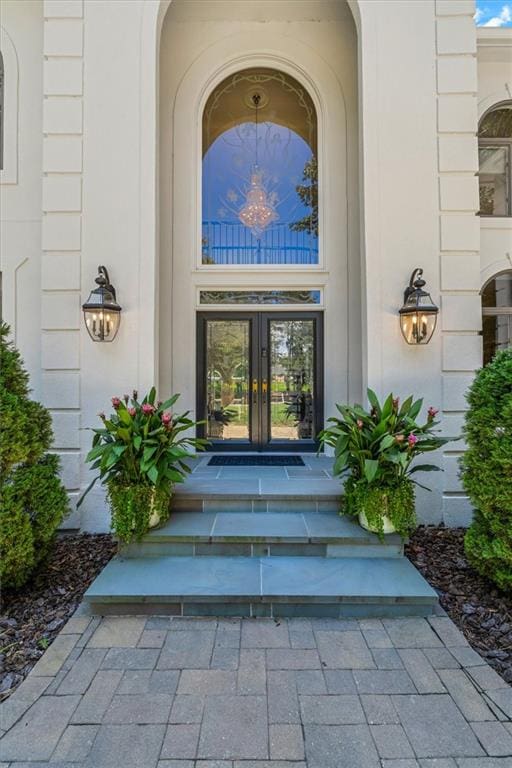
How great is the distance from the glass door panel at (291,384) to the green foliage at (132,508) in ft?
8.55

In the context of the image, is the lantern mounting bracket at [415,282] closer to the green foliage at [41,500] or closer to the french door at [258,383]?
the french door at [258,383]

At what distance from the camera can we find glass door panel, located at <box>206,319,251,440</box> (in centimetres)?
575

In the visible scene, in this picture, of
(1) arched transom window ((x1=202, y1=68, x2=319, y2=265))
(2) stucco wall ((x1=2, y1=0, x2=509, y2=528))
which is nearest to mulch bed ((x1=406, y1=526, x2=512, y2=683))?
(2) stucco wall ((x1=2, y1=0, x2=509, y2=528))

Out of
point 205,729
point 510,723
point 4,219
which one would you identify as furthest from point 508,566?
point 4,219

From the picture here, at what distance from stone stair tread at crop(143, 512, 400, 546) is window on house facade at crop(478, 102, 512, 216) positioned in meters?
4.78

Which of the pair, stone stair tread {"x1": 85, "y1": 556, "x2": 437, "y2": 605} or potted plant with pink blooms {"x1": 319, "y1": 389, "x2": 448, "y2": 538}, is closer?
stone stair tread {"x1": 85, "y1": 556, "x2": 437, "y2": 605}

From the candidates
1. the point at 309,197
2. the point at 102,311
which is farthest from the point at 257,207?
the point at 102,311

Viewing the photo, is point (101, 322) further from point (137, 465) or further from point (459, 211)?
point (459, 211)

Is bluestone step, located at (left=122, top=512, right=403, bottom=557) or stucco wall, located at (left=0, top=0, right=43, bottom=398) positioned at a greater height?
stucco wall, located at (left=0, top=0, right=43, bottom=398)

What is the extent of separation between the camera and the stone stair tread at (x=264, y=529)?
3.35 meters

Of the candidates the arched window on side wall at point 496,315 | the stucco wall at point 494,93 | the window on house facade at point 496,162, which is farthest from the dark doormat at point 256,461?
the window on house facade at point 496,162

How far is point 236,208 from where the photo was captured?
5.73m

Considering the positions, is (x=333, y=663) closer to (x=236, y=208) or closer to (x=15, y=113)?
(x=236, y=208)

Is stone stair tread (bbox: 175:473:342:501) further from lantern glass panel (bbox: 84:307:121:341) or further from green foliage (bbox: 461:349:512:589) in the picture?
lantern glass panel (bbox: 84:307:121:341)
